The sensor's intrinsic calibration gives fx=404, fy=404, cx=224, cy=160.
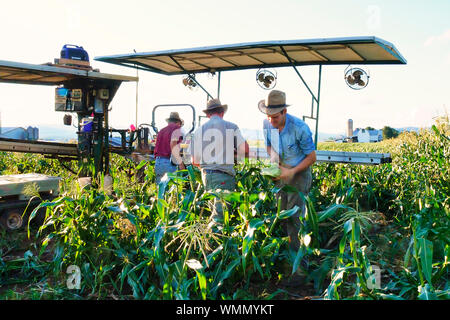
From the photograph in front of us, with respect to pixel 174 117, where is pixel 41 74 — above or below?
above

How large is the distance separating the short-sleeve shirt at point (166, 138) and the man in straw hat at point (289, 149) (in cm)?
261

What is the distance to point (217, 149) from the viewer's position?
4773 mm

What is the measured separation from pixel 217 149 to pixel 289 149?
87 cm

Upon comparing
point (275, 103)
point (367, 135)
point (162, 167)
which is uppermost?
point (367, 135)

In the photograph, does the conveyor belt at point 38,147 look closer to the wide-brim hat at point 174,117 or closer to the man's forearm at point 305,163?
the wide-brim hat at point 174,117

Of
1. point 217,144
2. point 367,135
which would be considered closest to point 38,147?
point 217,144

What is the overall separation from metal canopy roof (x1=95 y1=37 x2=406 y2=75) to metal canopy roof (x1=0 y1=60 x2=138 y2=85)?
1.12 metres

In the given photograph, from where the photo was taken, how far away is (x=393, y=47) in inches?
268

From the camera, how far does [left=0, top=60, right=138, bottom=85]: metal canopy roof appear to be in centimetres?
661

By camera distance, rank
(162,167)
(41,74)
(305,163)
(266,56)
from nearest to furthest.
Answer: (305,163) → (162,167) → (41,74) → (266,56)

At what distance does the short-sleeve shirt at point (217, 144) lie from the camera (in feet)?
15.7

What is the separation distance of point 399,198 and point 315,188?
1.23 metres

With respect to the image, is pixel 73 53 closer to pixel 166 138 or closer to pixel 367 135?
pixel 166 138
